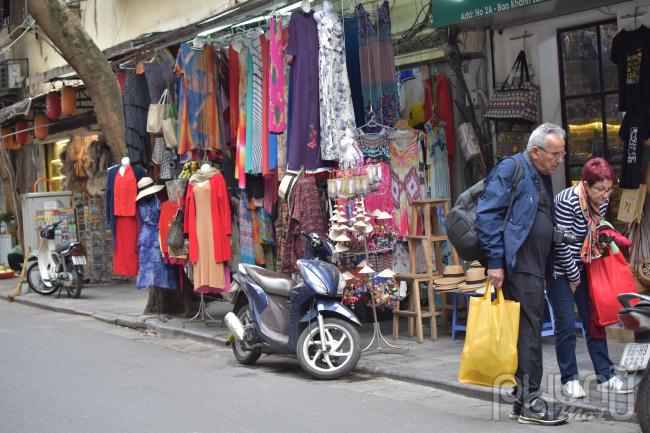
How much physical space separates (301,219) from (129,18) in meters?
11.3

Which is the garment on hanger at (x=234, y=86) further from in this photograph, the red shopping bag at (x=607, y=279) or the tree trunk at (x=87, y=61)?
the red shopping bag at (x=607, y=279)

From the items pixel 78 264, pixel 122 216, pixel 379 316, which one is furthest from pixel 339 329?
pixel 78 264

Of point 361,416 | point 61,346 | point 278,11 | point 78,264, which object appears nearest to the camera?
point 361,416

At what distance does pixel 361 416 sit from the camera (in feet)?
23.1

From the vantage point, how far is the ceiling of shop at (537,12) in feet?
31.7

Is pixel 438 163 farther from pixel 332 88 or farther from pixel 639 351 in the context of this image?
pixel 639 351

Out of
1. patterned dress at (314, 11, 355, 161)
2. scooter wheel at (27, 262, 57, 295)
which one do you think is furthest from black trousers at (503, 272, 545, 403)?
scooter wheel at (27, 262, 57, 295)

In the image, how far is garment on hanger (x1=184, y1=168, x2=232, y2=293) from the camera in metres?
11.4

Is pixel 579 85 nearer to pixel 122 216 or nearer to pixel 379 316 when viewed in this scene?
pixel 379 316

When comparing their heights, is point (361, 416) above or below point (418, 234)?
below

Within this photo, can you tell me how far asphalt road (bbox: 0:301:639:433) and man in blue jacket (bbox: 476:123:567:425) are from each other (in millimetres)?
Result: 336

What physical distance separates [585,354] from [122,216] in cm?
675

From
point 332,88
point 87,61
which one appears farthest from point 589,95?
point 87,61

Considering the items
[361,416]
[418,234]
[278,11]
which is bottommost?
[361,416]
